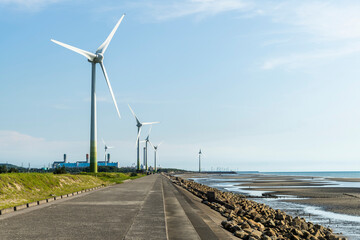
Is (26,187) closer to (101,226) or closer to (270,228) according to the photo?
(101,226)

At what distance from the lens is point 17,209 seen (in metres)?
19.1

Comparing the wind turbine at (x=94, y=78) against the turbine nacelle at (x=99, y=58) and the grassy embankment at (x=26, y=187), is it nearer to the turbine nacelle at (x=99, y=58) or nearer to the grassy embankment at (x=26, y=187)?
the turbine nacelle at (x=99, y=58)

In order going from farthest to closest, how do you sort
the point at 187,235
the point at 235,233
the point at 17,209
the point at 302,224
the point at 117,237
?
the point at 302,224, the point at 17,209, the point at 235,233, the point at 187,235, the point at 117,237

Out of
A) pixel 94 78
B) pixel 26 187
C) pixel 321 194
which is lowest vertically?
pixel 321 194

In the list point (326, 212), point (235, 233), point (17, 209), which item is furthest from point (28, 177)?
point (326, 212)

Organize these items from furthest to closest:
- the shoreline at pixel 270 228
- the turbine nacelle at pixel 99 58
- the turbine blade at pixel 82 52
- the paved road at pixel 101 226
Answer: the turbine nacelle at pixel 99 58, the turbine blade at pixel 82 52, the shoreline at pixel 270 228, the paved road at pixel 101 226

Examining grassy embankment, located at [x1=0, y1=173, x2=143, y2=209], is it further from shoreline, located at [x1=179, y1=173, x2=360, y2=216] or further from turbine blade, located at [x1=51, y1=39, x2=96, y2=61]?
shoreline, located at [x1=179, y1=173, x2=360, y2=216]

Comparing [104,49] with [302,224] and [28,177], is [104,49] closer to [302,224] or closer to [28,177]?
[28,177]

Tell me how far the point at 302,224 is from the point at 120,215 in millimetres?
12043

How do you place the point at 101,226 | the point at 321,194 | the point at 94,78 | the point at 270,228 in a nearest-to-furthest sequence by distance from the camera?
the point at 101,226
the point at 270,228
the point at 321,194
the point at 94,78

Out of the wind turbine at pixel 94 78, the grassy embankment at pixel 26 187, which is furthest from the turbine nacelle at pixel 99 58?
the grassy embankment at pixel 26 187

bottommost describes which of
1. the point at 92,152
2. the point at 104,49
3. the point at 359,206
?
the point at 359,206

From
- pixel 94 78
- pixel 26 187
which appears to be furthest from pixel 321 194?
pixel 26 187

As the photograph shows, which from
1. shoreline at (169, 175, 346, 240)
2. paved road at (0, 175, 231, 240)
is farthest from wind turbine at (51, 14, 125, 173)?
paved road at (0, 175, 231, 240)
